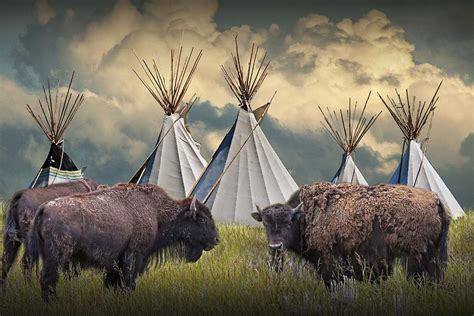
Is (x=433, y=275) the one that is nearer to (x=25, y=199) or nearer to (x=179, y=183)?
(x=25, y=199)

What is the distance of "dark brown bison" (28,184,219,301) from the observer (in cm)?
693

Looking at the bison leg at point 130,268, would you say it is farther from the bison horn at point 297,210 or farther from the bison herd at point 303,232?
the bison horn at point 297,210

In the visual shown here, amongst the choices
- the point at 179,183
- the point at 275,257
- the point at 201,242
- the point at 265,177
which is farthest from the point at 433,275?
the point at 179,183

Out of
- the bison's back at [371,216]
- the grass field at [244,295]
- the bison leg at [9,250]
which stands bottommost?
the grass field at [244,295]

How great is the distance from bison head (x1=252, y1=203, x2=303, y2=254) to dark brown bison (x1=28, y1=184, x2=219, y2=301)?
96 cm

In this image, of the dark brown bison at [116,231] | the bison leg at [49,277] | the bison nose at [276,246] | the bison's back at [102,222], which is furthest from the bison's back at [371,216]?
the bison leg at [49,277]

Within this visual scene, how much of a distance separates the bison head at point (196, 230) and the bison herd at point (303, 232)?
0.38m

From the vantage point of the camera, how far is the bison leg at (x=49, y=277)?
6.91m

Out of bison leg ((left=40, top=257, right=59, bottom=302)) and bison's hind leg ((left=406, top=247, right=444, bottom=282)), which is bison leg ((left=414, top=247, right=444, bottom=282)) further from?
bison leg ((left=40, top=257, right=59, bottom=302))

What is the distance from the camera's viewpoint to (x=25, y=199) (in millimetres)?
9422

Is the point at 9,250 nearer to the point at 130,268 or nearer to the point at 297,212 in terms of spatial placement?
the point at 130,268

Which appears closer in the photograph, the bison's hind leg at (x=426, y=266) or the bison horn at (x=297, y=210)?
the bison's hind leg at (x=426, y=266)

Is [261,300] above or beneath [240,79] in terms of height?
beneath

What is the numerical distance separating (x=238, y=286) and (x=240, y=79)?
7444 millimetres
